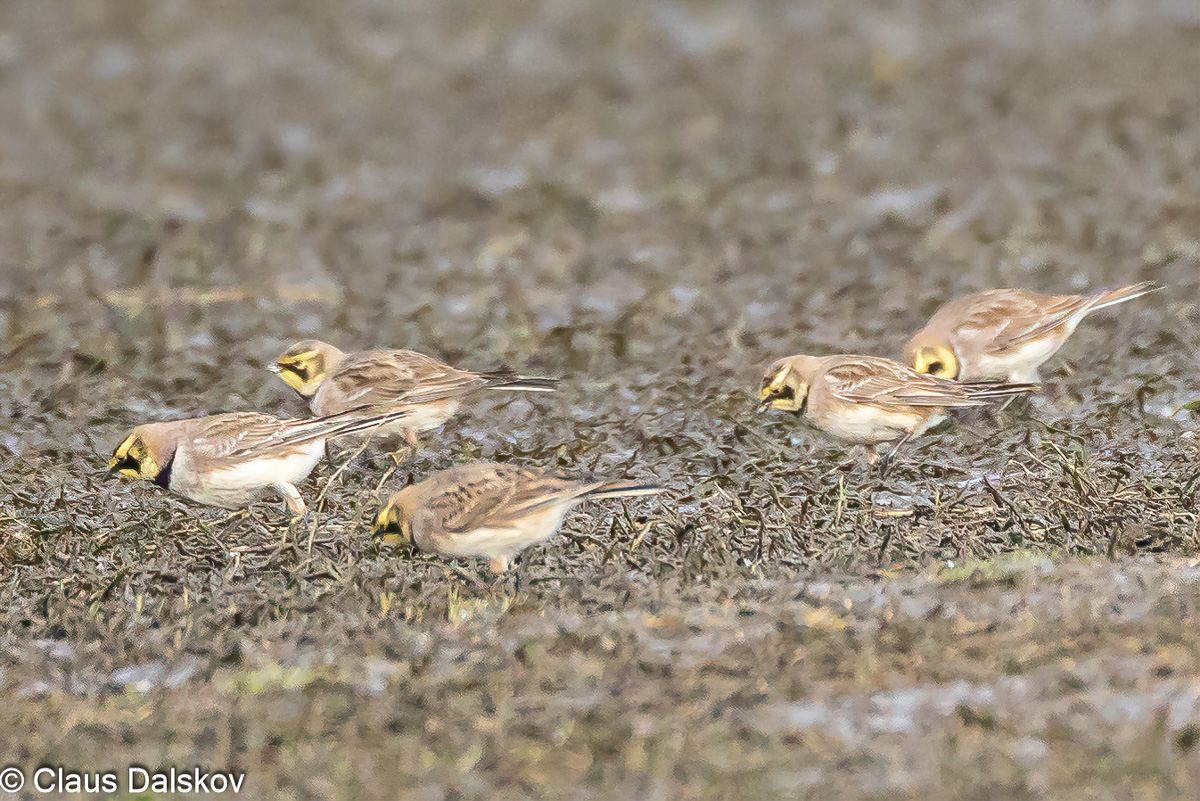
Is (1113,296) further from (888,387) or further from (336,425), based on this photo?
(336,425)

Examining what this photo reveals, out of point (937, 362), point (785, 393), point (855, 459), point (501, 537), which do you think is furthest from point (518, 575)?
point (937, 362)

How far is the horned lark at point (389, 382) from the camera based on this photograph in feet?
14.4

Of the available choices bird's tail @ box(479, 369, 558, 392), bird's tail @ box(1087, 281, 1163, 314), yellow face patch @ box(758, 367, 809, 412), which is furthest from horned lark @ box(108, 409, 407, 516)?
bird's tail @ box(1087, 281, 1163, 314)

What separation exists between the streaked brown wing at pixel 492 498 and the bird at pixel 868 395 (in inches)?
38.8

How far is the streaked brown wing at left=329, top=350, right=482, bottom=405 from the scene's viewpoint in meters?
4.37

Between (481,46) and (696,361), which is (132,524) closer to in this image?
(696,361)

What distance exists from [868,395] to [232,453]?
82.7 inches

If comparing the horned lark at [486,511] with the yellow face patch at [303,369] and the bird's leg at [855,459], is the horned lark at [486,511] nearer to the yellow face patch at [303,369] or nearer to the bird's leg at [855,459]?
the yellow face patch at [303,369]

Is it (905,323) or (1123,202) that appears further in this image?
(1123,202)

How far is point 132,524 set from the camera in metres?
4.39

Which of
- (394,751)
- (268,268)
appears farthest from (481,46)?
(394,751)

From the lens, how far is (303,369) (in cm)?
463

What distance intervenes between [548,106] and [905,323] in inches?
78.1

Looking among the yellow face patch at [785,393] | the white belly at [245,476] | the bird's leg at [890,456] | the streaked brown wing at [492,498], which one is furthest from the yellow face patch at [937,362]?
the white belly at [245,476]
